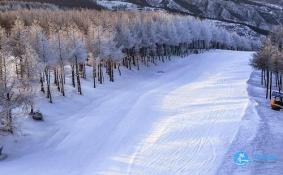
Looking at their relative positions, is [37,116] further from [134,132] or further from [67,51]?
[67,51]

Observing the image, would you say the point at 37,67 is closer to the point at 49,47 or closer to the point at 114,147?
the point at 49,47

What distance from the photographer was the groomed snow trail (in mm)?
46969

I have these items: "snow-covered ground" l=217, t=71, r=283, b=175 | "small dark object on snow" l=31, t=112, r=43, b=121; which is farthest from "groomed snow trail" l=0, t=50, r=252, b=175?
"small dark object on snow" l=31, t=112, r=43, b=121

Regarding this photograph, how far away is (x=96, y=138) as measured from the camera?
57.0m

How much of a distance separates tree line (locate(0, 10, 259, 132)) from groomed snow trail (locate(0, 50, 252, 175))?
13.7ft

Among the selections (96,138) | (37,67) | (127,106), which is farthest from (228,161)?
(37,67)

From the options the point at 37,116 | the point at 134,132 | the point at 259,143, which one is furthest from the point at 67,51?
the point at 259,143

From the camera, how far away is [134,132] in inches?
2340

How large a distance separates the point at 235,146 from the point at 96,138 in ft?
56.6

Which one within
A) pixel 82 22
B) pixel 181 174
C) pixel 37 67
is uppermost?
pixel 82 22

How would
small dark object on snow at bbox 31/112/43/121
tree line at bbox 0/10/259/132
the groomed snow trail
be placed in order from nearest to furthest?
the groomed snow trail → tree line at bbox 0/10/259/132 → small dark object on snow at bbox 31/112/43/121

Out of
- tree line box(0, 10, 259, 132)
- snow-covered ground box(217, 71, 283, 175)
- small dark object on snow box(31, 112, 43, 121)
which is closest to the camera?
snow-covered ground box(217, 71, 283, 175)

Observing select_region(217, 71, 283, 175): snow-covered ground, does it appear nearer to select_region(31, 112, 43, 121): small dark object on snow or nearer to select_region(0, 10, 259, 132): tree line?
select_region(0, 10, 259, 132): tree line

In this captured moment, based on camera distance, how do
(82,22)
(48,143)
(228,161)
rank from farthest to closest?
1. (82,22)
2. (48,143)
3. (228,161)
